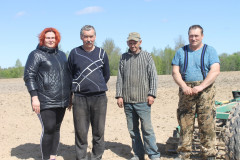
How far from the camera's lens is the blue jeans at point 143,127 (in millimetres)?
4816

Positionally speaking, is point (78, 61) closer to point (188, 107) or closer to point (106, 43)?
point (188, 107)

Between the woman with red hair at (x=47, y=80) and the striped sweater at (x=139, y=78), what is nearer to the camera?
the woman with red hair at (x=47, y=80)

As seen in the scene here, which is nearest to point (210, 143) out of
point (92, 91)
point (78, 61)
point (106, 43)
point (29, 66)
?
point (92, 91)

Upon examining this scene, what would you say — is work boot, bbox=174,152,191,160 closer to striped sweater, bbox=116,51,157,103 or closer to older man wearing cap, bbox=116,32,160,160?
older man wearing cap, bbox=116,32,160,160

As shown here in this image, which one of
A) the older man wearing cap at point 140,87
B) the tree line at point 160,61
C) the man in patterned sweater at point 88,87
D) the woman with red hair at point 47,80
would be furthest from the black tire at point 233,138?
the tree line at point 160,61

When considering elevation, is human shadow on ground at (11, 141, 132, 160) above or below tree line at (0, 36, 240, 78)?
below

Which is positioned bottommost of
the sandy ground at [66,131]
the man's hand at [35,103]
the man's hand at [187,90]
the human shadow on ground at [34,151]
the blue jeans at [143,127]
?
the human shadow on ground at [34,151]

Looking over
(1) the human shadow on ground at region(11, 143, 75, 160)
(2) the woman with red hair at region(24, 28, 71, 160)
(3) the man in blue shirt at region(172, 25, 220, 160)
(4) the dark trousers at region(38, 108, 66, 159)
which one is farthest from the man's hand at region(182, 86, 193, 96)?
(1) the human shadow on ground at region(11, 143, 75, 160)

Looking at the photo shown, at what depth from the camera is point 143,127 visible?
15.9ft

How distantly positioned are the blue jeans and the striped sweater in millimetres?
117

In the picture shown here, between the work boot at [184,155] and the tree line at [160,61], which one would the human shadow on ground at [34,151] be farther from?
the tree line at [160,61]

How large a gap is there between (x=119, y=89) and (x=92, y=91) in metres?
0.49

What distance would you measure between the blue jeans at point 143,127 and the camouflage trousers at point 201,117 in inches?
16.7

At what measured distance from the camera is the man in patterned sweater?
4605 millimetres
